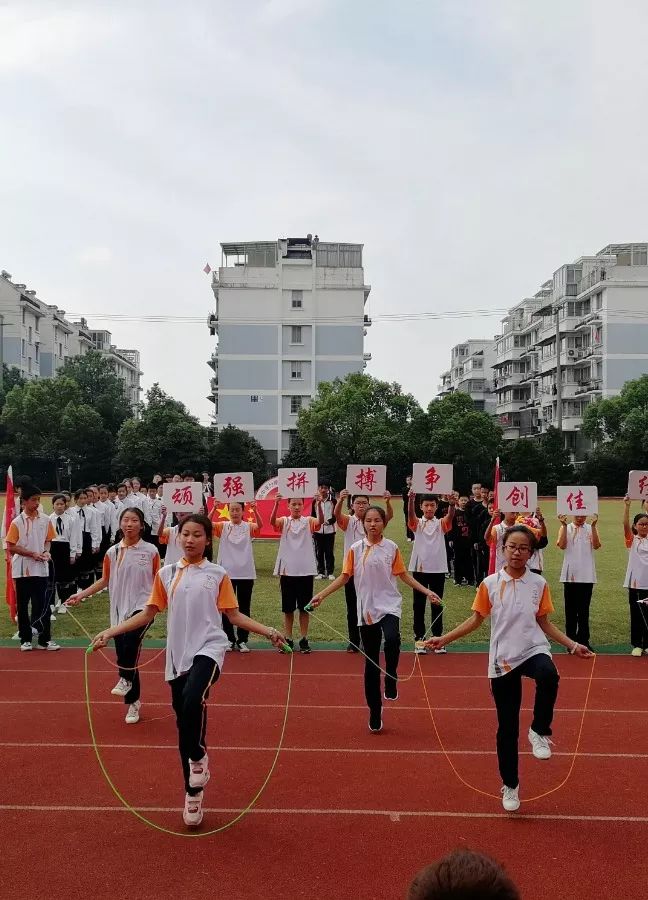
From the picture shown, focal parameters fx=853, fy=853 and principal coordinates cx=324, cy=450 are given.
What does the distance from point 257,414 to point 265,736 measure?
55.0m

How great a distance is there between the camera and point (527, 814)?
550cm

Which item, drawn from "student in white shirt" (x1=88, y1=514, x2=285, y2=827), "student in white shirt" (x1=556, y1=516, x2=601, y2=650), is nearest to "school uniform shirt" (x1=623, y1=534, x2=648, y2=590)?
"student in white shirt" (x1=556, y1=516, x2=601, y2=650)

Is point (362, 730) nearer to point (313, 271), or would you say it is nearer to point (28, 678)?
point (28, 678)

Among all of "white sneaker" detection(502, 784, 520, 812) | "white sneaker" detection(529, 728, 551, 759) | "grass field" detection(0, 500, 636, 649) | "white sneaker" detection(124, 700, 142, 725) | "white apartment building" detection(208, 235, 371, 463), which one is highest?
"white apartment building" detection(208, 235, 371, 463)

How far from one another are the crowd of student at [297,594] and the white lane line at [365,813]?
22 centimetres

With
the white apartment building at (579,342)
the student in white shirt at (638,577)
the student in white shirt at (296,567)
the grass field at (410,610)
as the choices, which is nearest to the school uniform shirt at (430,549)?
the student in white shirt at (296,567)

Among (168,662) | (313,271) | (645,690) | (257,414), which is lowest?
(645,690)

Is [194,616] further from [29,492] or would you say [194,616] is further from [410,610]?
[410,610]

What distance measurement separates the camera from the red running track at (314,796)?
15.1 ft

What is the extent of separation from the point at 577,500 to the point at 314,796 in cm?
644

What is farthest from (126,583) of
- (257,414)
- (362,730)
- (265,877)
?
(257,414)

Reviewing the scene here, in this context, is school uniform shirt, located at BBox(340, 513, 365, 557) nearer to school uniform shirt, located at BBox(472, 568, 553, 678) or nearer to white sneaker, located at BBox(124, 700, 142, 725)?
white sneaker, located at BBox(124, 700, 142, 725)

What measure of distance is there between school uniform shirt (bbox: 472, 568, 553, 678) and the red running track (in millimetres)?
1002

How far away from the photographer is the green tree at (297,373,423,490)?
45.9 m
